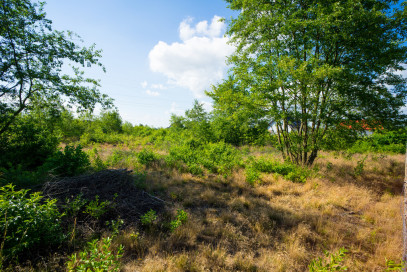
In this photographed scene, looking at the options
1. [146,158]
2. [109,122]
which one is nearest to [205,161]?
[146,158]

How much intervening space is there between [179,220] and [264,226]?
2082mm

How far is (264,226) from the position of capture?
427 centimetres

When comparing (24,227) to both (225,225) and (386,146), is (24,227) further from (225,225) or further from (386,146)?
(386,146)

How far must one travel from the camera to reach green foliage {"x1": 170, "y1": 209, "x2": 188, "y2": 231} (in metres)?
3.77

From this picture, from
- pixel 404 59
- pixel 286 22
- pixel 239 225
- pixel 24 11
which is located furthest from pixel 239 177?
pixel 24 11

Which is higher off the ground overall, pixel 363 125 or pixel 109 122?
pixel 109 122

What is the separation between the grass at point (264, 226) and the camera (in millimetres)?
3147

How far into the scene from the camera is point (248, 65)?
28.0 ft

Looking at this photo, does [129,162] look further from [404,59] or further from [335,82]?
[404,59]

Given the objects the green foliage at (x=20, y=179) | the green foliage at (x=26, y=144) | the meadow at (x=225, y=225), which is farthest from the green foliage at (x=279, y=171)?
the green foliage at (x=26, y=144)

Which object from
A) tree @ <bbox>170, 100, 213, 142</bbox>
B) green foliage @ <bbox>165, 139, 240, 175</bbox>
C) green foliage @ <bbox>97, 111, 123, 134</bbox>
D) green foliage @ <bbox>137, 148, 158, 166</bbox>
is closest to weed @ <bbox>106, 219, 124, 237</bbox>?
green foliage @ <bbox>165, 139, 240, 175</bbox>

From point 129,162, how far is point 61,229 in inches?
214

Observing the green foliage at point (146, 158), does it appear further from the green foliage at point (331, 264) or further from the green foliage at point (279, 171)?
the green foliage at point (331, 264)

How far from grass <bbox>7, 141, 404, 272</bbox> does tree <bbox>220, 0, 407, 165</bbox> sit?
297 centimetres
